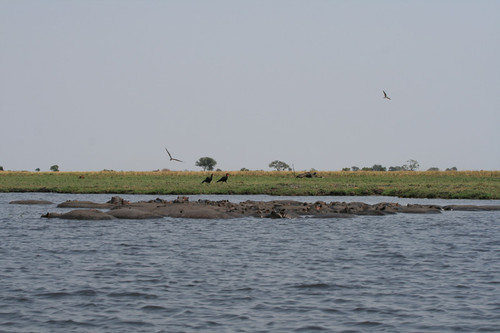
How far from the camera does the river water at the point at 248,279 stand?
12734 mm

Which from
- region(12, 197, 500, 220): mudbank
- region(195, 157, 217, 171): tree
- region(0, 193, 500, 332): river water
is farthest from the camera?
region(195, 157, 217, 171): tree

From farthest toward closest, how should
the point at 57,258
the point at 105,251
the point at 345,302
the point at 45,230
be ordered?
the point at 45,230, the point at 105,251, the point at 57,258, the point at 345,302

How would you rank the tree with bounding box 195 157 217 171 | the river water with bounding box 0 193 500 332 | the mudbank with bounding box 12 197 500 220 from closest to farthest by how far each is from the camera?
the river water with bounding box 0 193 500 332
the mudbank with bounding box 12 197 500 220
the tree with bounding box 195 157 217 171

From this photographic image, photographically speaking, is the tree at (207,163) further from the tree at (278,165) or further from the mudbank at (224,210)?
the mudbank at (224,210)

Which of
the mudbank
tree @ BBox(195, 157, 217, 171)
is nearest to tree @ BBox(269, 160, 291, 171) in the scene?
tree @ BBox(195, 157, 217, 171)

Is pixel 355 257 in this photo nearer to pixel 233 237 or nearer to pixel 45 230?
pixel 233 237

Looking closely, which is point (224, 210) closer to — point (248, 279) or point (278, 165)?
point (248, 279)

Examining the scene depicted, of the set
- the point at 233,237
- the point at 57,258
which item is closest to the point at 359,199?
the point at 233,237

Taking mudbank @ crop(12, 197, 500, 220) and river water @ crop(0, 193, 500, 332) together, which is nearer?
river water @ crop(0, 193, 500, 332)

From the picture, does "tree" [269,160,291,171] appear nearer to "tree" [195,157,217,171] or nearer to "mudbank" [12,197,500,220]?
"tree" [195,157,217,171]

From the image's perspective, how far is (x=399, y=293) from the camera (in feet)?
50.0

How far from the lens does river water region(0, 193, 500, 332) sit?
12.7 m

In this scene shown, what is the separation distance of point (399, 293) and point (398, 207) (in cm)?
2329

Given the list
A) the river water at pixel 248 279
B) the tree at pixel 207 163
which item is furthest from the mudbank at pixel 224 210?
the tree at pixel 207 163
